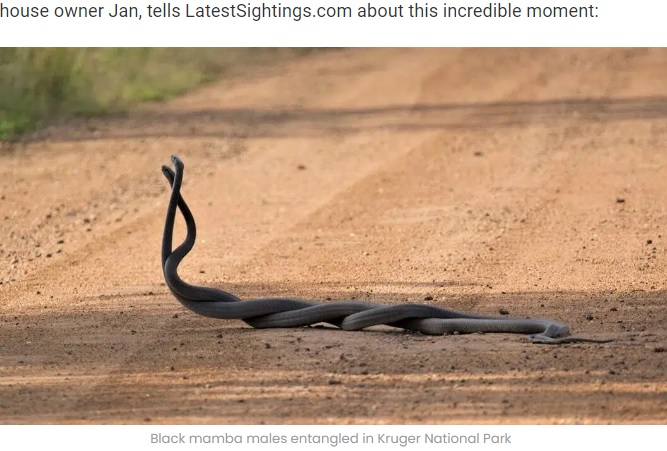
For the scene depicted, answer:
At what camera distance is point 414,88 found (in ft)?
59.5

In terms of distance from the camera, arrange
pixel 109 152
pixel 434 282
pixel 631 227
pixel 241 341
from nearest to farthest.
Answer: pixel 241 341 → pixel 434 282 → pixel 631 227 → pixel 109 152

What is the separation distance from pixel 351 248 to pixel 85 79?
28.0 ft

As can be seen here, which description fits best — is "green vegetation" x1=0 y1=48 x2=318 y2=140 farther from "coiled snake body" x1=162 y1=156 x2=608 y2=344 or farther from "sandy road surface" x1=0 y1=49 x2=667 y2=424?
"coiled snake body" x1=162 y1=156 x2=608 y2=344

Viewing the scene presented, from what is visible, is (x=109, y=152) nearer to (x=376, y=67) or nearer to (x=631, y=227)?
(x=631, y=227)

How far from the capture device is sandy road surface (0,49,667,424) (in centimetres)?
550

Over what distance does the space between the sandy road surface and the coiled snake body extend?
114 mm

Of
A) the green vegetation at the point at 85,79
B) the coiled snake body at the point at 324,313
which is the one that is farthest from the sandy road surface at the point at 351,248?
the green vegetation at the point at 85,79

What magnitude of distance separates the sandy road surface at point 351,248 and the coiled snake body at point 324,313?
0.37 feet

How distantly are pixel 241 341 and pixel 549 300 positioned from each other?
1.99 m

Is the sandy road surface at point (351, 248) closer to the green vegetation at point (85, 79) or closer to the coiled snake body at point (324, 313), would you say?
the coiled snake body at point (324, 313)

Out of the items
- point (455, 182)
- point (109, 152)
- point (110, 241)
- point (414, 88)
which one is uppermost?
point (414, 88)

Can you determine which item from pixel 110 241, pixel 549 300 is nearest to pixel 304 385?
pixel 549 300

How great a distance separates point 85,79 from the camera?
16.8m

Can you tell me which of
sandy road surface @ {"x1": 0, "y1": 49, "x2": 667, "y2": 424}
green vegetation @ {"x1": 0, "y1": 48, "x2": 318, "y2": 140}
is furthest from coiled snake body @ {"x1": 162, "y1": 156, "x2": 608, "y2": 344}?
green vegetation @ {"x1": 0, "y1": 48, "x2": 318, "y2": 140}
